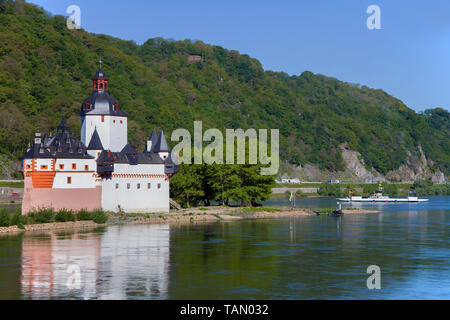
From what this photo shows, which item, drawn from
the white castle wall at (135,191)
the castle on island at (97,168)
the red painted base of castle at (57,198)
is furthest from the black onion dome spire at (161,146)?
the red painted base of castle at (57,198)

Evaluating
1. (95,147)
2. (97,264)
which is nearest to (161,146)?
(95,147)

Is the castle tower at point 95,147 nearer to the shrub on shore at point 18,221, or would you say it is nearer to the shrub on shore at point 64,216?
the shrub on shore at point 64,216

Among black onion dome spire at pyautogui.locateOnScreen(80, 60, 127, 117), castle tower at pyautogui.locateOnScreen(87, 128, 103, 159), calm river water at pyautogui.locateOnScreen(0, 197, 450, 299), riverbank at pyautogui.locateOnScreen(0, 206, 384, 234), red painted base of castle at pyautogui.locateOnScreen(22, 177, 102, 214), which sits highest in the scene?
black onion dome spire at pyautogui.locateOnScreen(80, 60, 127, 117)

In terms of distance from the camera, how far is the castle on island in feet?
271

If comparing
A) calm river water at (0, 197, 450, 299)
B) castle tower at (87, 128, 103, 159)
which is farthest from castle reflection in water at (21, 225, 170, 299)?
castle tower at (87, 128, 103, 159)

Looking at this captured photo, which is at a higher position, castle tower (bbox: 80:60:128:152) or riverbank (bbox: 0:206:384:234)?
castle tower (bbox: 80:60:128:152)

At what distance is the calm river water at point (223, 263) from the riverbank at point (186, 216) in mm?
3123

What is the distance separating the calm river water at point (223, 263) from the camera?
44.6 m

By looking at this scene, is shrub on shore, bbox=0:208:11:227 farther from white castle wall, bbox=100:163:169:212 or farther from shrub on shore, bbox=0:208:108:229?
white castle wall, bbox=100:163:169:212

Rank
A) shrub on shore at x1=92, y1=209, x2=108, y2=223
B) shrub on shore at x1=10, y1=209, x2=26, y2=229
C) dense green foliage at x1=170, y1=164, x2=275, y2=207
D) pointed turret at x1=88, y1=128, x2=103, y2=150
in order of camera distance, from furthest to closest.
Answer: dense green foliage at x1=170, y1=164, x2=275, y2=207
pointed turret at x1=88, y1=128, x2=103, y2=150
shrub on shore at x1=92, y1=209, x2=108, y2=223
shrub on shore at x1=10, y1=209, x2=26, y2=229

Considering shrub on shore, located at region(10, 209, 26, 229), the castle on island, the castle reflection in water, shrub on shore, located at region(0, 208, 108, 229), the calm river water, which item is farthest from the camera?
the castle on island

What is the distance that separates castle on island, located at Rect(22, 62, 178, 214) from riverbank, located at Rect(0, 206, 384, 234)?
9.26 ft

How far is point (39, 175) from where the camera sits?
82438mm

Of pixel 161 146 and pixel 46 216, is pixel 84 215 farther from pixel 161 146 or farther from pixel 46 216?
pixel 161 146
